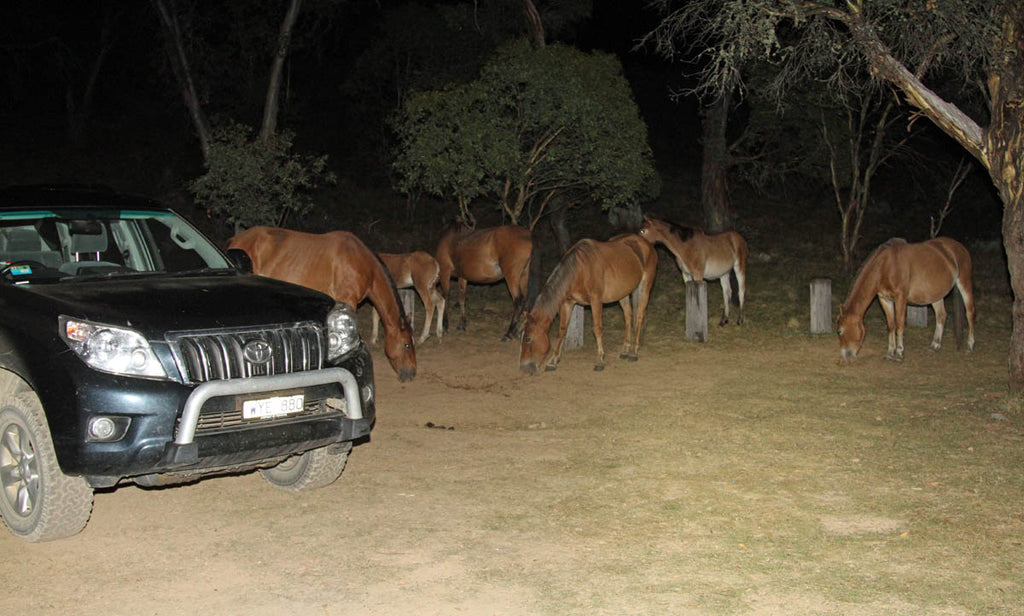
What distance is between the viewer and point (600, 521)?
225 inches

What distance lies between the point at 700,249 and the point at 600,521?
35.3 feet

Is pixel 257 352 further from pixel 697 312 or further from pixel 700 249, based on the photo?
pixel 700 249

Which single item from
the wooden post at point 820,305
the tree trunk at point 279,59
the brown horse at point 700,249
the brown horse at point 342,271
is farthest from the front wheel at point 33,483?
the tree trunk at point 279,59

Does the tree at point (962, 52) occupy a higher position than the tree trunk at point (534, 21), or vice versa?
the tree trunk at point (534, 21)

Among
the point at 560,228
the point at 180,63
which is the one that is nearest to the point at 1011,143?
the point at 560,228

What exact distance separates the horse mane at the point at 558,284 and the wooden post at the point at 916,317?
6421mm

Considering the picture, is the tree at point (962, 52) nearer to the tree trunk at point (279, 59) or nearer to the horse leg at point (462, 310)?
the horse leg at point (462, 310)

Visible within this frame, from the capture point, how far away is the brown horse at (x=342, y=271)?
35.6ft

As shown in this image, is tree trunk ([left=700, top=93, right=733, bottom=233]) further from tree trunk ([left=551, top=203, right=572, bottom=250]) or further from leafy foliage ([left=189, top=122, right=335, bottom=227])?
leafy foliage ([left=189, top=122, right=335, bottom=227])

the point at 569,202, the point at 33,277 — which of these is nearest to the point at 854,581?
the point at 33,277

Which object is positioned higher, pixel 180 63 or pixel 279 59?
pixel 180 63

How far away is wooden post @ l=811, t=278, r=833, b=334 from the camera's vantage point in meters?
13.9

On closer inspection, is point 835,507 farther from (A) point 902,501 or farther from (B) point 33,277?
(B) point 33,277

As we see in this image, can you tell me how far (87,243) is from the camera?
6570 mm
